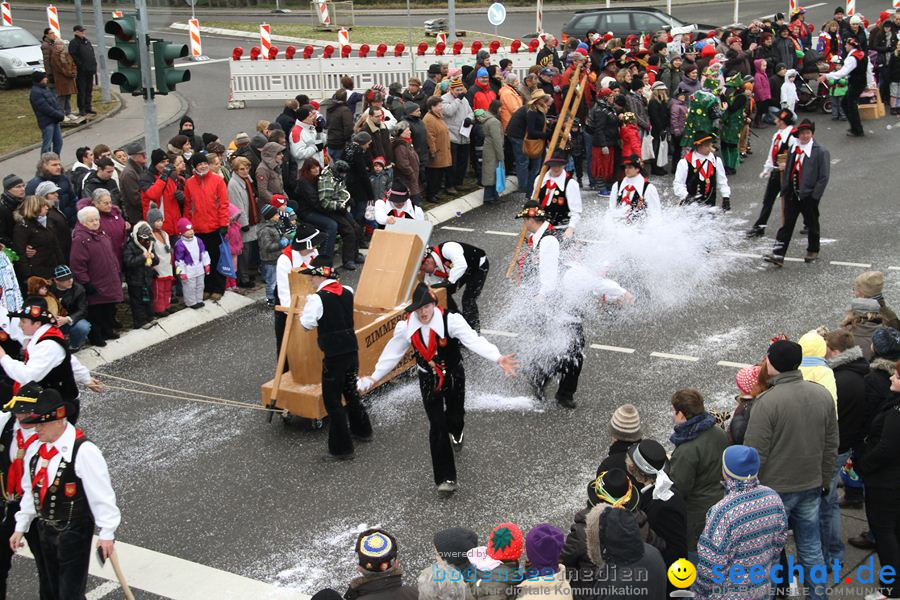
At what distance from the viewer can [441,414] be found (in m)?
8.73

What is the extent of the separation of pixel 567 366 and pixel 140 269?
5.22 meters

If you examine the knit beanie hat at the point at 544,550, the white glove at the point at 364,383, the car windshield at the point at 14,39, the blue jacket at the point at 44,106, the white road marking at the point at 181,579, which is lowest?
the white road marking at the point at 181,579

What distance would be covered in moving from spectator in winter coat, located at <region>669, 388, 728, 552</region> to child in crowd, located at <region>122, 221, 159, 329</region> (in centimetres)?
743

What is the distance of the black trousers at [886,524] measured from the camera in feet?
22.6

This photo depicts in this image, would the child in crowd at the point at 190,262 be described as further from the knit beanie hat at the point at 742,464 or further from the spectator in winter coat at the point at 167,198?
the knit beanie hat at the point at 742,464

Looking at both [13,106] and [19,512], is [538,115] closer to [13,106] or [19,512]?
[19,512]

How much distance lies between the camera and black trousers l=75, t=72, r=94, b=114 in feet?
73.5

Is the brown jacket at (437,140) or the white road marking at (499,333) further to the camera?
the brown jacket at (437,140)

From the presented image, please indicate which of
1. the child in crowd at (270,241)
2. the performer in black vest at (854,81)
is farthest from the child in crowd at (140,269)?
the performer in black vest at (854,81)

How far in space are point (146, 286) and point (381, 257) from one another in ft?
10.3

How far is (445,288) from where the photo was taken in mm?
10922

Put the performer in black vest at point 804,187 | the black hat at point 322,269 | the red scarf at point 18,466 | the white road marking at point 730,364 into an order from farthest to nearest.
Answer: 1. the performer in black vest at point 804,187
2. the white road marking at point 730,364
3. the black hat at point 322,269
4. the red scarf at point 18,466

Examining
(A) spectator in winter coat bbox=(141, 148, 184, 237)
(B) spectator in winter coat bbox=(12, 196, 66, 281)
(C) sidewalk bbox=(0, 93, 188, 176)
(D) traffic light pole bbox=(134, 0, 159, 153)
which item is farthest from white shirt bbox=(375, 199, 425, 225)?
(C) sidewalk bbox=(0, 93, 188, 176)

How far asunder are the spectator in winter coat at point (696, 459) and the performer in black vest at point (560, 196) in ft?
19.3
